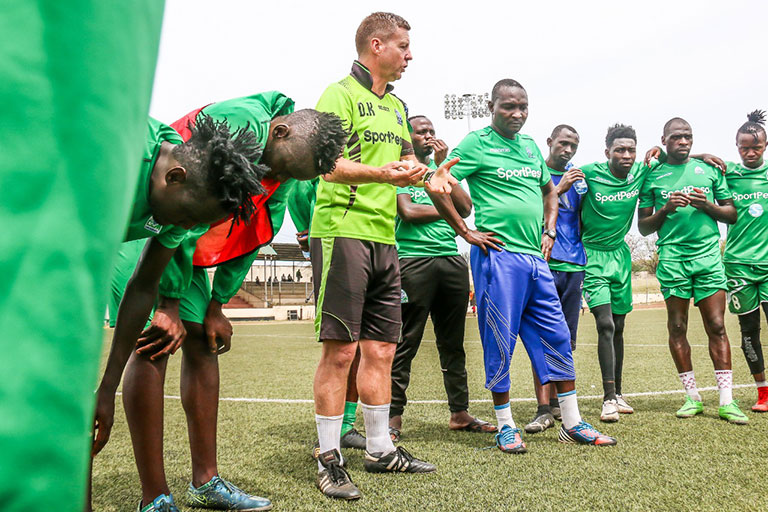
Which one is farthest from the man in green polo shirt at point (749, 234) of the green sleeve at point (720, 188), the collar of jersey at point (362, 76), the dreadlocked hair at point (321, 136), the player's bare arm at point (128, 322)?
the player's bare arm at point (128, 322)

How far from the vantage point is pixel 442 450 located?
3.75m

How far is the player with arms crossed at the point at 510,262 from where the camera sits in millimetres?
4004

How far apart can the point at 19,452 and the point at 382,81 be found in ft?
11.6

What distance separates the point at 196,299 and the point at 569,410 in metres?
2.53

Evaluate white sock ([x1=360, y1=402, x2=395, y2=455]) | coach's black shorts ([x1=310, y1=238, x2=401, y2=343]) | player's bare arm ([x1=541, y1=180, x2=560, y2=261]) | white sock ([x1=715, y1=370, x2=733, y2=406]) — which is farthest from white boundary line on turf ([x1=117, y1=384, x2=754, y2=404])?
coach's black shorts ([x1=310, y1=238, x2=401, y2=343])

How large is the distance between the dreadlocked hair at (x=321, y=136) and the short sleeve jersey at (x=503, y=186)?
216cm

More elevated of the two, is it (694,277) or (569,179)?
(569,179)

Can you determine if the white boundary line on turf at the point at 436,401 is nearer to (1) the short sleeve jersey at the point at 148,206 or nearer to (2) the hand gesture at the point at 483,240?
(2) the hand gesture at the point at 483,240

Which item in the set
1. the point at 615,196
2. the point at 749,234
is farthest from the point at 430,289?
the point at 749,234

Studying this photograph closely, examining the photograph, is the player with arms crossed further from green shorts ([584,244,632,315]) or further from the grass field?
green shorts ([584,244,632,315])

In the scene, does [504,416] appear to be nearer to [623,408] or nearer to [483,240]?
[483,240]

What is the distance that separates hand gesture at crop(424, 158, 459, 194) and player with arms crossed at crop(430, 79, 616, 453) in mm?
582

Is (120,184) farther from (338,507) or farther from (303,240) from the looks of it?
(303,240)

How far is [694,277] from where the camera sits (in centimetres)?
517
